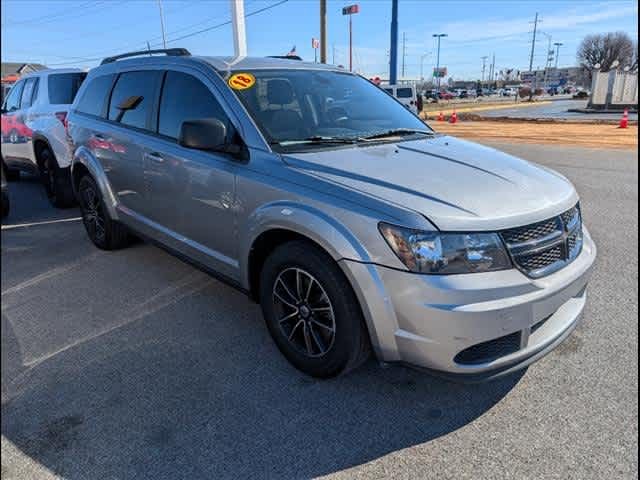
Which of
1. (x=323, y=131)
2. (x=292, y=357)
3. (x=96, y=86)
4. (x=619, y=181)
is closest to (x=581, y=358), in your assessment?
(x=292, y=357)

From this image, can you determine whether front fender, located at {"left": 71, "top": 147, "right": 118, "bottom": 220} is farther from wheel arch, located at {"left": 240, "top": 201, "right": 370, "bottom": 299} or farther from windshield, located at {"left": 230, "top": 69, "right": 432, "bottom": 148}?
wheel arch, located at {"left": 240, "top": 201, "right": 370, "bottom": 299}

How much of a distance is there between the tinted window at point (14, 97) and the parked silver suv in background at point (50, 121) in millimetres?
31

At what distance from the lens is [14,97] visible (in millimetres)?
8430

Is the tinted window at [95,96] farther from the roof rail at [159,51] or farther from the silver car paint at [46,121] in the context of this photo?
the silver car paint at [46,121]

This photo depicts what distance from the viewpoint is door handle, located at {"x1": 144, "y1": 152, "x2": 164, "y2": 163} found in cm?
378

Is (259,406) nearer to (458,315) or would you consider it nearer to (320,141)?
(458,315)

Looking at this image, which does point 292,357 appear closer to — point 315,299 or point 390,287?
point 315,299

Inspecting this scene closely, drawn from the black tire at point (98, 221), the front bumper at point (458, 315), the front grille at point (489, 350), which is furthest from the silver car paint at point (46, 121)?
the front grille at point (489, 350)

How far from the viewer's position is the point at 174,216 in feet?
12.4

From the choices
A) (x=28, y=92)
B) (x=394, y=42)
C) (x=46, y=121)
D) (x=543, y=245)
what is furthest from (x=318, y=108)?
(x=394, y=42)

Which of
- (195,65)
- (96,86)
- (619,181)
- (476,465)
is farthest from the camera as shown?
(619,181)

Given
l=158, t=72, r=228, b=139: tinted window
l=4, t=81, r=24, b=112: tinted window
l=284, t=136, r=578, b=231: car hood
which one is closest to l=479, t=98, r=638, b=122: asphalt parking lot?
l=4, t=81, r=24, b=112: tinted window

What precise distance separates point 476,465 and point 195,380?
5.35 feet

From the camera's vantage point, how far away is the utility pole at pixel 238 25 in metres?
12.1
